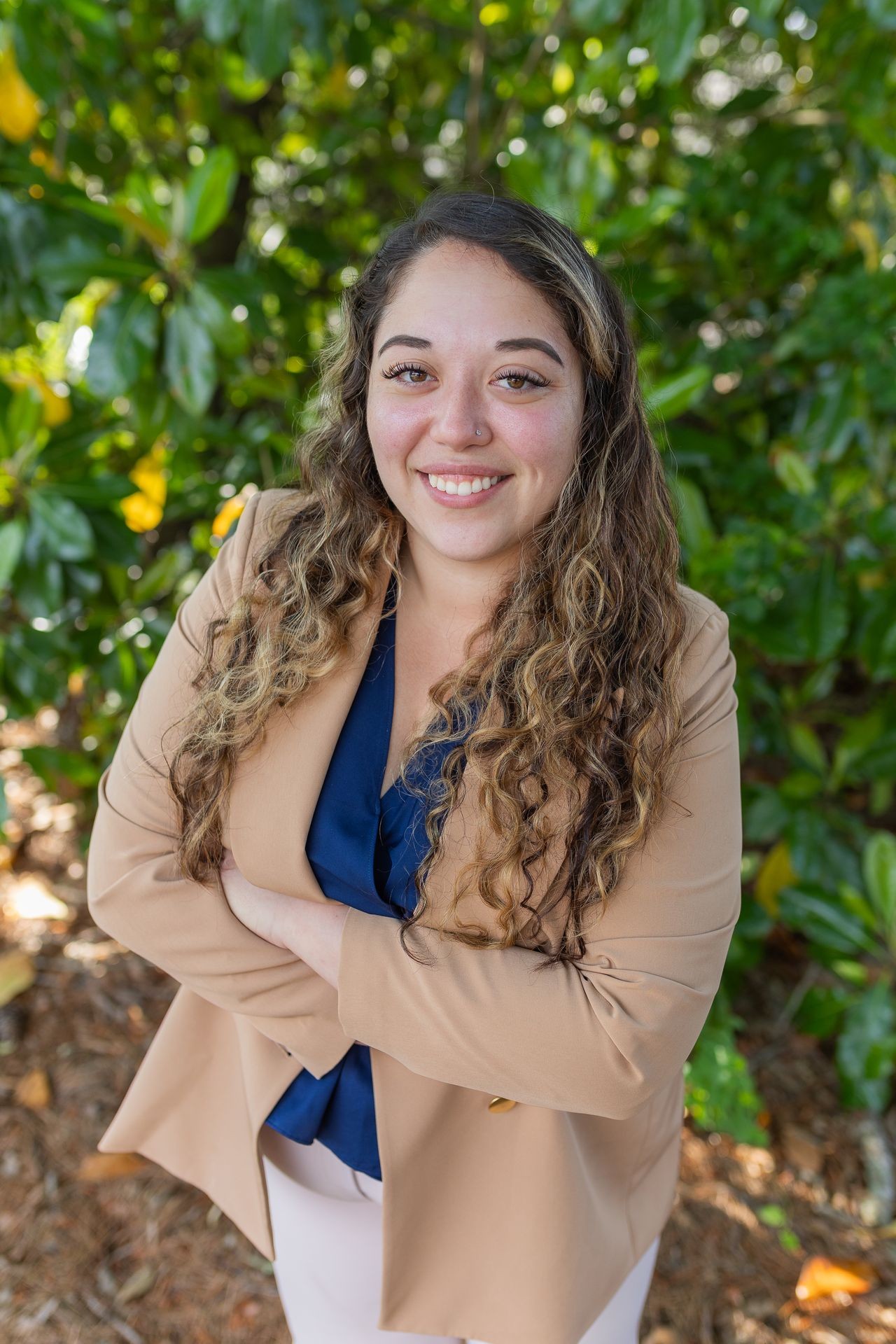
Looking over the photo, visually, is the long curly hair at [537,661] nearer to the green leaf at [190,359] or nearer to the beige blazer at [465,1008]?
the beige blazer at [465,1008]

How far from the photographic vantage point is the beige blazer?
110cm

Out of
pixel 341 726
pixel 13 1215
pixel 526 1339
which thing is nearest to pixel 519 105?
pixel 341 726

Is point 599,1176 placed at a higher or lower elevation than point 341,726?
lower

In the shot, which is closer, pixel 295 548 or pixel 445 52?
pixel 295 548

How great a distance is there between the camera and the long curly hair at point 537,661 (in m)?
1.15

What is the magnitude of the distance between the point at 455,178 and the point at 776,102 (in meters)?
0.86

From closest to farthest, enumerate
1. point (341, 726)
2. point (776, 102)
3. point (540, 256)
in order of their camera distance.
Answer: point (540, 256) < point (341, 726) < point (776, 102)

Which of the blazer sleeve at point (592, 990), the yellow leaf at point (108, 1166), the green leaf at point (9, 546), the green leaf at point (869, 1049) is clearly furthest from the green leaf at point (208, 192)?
the green leaf at point (869, 1049)

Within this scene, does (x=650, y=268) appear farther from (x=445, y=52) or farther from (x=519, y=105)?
(x=445, y=52)

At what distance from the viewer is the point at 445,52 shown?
258cm

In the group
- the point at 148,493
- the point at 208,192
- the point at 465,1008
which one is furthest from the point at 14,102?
the point at 465,1008

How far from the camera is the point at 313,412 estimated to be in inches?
64.8

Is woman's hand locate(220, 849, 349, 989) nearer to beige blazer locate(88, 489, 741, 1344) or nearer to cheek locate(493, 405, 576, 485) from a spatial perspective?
beige blazer locate(88, 489, 741, 1344)

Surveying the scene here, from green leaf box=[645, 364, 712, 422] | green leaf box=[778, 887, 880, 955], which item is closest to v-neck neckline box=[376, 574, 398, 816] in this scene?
green leaf box=[645, 364, 712, 422]
